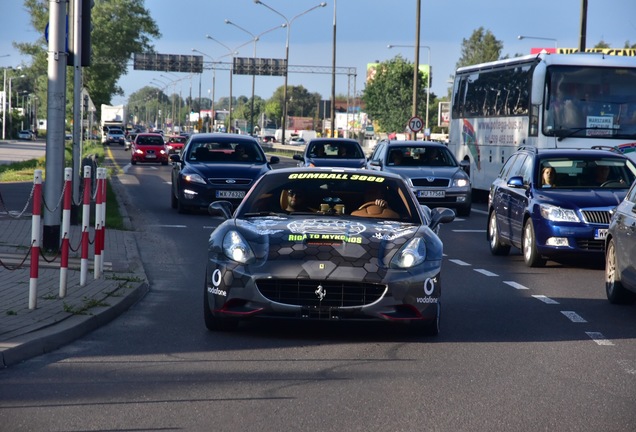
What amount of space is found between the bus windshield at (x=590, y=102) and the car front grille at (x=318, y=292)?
1862 centimetres

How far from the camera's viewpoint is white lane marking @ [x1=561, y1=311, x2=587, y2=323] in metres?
10.9

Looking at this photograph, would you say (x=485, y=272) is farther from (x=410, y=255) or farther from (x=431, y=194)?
(x=431, y=194)

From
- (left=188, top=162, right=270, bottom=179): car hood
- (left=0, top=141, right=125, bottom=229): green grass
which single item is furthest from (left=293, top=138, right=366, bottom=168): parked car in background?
(left=188, top=162, right=270, bottom=179): car hood

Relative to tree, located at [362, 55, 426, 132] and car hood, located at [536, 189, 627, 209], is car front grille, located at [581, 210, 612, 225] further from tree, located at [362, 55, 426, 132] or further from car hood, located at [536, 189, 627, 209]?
tree, located at [362, 55, 426, 132]

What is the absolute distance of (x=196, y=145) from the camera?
84.5ft

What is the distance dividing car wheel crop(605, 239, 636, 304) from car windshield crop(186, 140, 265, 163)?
14.0m

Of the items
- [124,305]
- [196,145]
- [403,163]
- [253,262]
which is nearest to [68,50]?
[124,305]

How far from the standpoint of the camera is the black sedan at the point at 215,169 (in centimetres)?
2411

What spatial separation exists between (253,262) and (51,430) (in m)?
3.27

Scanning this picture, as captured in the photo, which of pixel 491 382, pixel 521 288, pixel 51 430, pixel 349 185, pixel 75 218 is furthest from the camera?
pixel 75 218

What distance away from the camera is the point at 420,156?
90.0 feet

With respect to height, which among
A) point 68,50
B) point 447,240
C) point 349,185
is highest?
point 68,50

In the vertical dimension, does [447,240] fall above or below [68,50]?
below

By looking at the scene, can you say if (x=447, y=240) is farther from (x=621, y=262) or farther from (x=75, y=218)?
(x=621, y=262)
